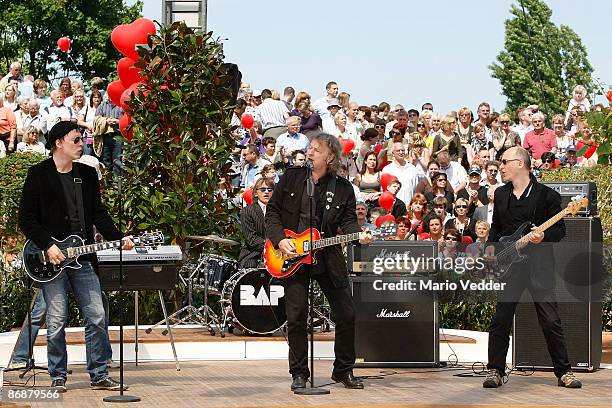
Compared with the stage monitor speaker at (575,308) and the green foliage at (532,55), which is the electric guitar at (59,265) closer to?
the stage monitor speaker at (575,308)

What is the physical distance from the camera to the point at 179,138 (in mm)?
15867

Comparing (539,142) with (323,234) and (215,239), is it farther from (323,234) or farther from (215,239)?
(323,234)

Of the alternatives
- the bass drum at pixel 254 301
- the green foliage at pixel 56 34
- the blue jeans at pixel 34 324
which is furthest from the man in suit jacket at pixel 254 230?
the green foliage at pixel 56 34

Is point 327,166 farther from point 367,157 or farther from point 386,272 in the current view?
point 367,157

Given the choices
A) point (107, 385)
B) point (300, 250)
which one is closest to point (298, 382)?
point (300, 250)

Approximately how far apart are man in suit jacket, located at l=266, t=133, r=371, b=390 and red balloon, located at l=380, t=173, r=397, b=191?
894cm

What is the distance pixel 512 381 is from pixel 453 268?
1.41 m

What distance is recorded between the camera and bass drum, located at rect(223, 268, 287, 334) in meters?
14.2

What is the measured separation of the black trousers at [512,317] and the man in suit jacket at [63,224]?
3.15m

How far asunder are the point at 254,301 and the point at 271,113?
9.44 metres

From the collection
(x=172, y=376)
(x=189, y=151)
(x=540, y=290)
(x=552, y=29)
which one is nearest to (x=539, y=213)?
(x=540, y=290)

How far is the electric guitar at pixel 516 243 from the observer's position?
443 inches

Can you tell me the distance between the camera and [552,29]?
6150 centimetres

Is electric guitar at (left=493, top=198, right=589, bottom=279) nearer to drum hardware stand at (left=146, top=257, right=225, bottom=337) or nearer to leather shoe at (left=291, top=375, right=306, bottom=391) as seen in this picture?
leather shoe at (left=291, top=375, right=306, bottom=391)
